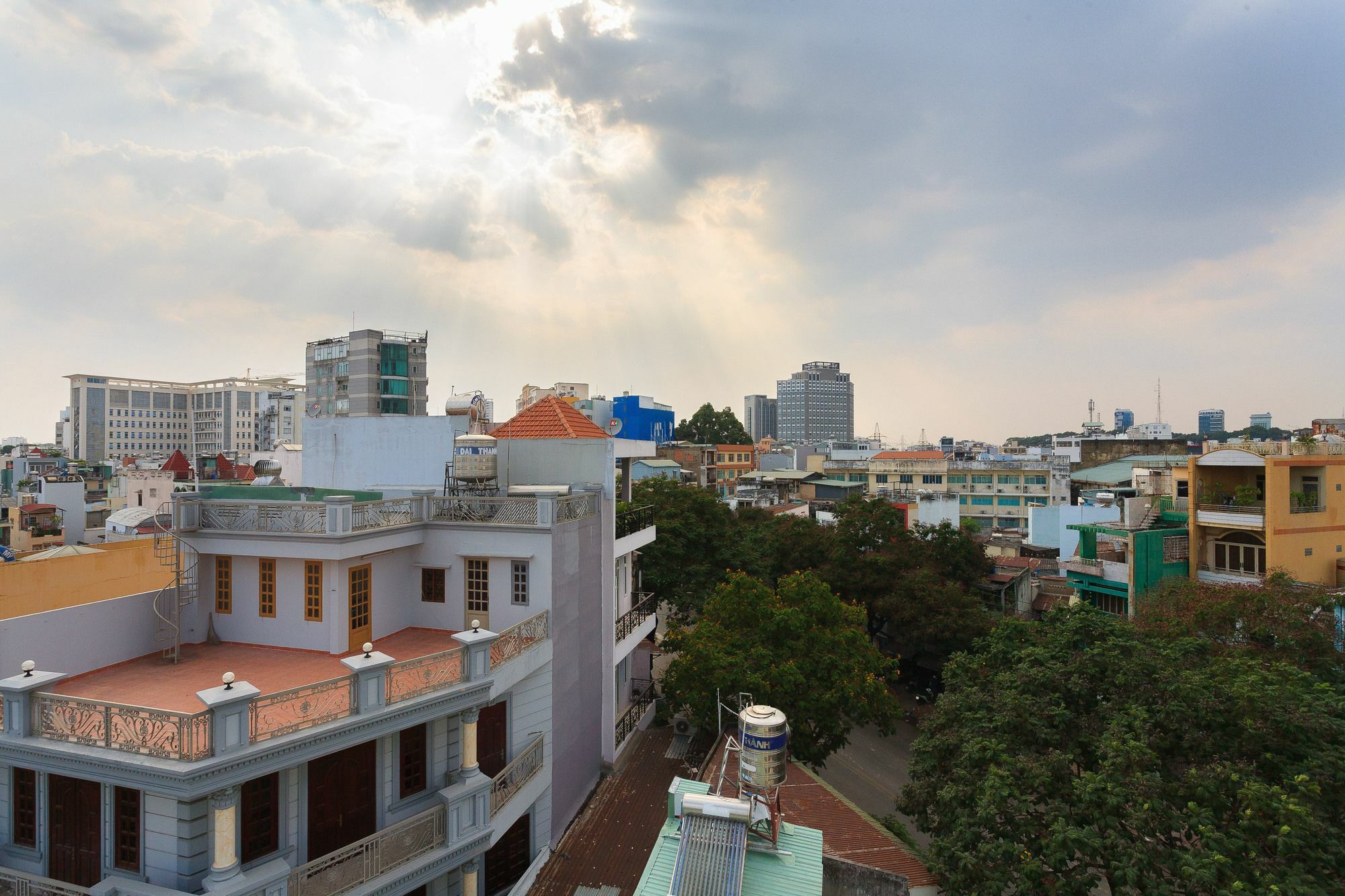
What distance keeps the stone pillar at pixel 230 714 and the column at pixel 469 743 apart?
3.85 m

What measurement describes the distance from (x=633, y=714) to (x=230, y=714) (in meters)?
14.4

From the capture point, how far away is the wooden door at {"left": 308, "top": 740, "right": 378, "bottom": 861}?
36.9 ft

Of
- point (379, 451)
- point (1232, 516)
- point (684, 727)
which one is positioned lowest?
point (684, 727)

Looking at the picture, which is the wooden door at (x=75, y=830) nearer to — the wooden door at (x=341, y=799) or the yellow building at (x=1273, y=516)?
the wooden door at (x=341, y=799)

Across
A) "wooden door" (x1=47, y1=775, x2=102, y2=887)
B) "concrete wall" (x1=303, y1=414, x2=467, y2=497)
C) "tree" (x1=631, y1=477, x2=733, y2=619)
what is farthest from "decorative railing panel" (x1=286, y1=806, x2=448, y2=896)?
"tree" (x1=631, y1=477, x2=733, y2=619)

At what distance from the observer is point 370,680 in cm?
1091

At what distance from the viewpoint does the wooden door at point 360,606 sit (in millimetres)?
13969

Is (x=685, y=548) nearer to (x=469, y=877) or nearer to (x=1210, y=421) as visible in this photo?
(x=469, y=877)

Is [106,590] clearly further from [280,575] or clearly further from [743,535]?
[743,535]

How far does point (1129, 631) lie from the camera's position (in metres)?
15.7

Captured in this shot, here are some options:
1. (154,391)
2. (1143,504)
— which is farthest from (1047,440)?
(154,391)

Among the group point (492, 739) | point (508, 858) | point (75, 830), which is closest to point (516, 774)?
point (492, 739)

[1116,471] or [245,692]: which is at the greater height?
[1116,471]

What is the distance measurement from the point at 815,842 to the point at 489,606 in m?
8.63
